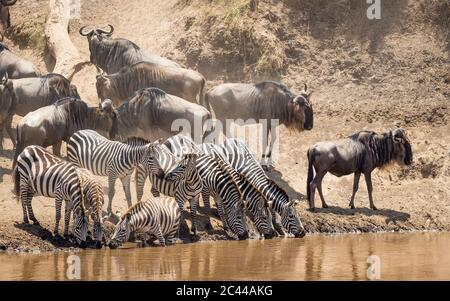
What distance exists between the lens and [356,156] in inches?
787

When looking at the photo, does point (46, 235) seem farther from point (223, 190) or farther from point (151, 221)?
point (223, 190)

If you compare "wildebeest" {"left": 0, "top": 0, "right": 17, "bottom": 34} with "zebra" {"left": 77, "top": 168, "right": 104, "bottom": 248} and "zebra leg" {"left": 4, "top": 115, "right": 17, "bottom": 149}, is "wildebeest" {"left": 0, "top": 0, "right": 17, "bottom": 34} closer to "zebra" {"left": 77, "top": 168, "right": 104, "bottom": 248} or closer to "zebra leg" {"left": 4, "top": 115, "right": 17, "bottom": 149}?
"zebra leg" {"left": 4, "top": 115, "right": 17, "bottom": 149}

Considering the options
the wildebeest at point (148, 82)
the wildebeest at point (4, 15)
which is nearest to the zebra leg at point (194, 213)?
the wildebeest at point (148, 82)

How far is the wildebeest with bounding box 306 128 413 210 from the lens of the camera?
64.5ft

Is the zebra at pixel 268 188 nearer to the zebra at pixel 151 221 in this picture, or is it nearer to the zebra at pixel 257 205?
the zebra at pixel 257 205

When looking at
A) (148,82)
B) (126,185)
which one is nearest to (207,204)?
(126,185)

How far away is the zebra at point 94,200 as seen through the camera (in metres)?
16.5

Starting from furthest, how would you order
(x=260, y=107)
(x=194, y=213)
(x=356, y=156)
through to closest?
1. (x=260, y=107)
2. (x=356, y=156)
3. (x=194, y=213)

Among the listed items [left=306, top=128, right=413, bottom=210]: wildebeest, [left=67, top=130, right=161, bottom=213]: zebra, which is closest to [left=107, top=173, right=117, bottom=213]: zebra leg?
[left=67, top=130, right=161, bottom=213]: zebra

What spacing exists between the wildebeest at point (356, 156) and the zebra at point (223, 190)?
71.7 inches

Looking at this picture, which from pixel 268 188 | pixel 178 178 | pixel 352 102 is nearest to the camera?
pixel 178 178

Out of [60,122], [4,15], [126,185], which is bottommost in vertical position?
[126,185]

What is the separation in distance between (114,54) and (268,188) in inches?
243
